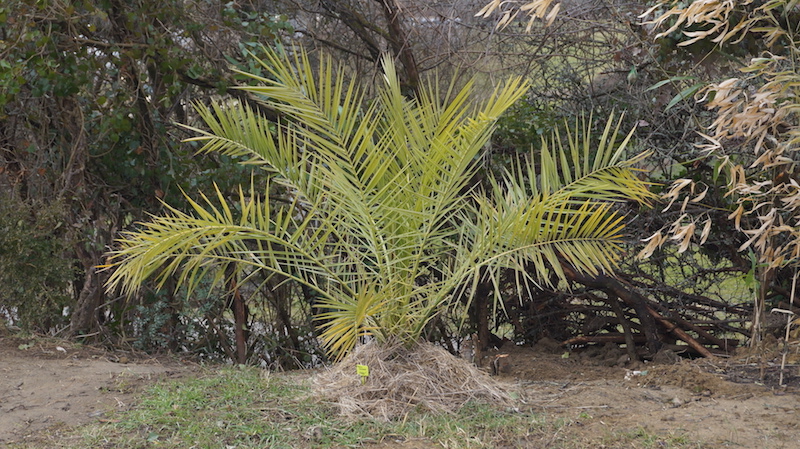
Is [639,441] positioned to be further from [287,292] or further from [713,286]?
[287,292]

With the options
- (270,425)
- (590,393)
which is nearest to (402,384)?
(270,425)

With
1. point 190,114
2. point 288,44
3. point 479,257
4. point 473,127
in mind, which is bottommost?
point 479,257

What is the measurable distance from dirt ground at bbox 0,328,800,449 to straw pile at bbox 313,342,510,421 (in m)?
0.31

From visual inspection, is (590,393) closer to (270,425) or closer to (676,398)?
(676,398)

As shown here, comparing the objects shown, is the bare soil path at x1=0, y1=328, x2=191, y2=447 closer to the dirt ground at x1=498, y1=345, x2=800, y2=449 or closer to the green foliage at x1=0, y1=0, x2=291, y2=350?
the green foliage at x1=0, y1=0, x2=291, y2=350

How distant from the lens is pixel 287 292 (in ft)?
22.0

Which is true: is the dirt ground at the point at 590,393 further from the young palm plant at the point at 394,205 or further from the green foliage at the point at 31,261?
the young palm plant at the point at 394,205

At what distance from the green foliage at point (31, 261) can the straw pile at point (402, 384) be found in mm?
2415

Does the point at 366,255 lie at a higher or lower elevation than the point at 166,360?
higher

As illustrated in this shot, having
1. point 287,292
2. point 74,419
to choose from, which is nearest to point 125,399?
point 74,419

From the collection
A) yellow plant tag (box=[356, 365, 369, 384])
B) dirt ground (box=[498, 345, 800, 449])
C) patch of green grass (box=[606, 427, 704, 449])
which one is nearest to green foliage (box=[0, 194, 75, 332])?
yellow plant tag (box=[356, 365, 369, 384])

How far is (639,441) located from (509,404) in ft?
2.48

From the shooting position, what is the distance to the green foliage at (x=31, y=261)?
5199 mm

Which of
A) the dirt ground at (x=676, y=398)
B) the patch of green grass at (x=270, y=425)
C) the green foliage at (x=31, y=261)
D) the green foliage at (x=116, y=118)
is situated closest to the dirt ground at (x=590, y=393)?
the dirt ground at (x=676, y=398)
